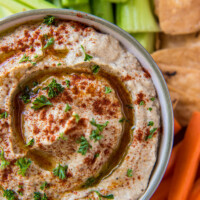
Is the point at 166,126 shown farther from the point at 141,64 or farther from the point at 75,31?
the point at 75,31

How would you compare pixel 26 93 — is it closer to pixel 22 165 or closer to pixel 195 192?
pixel 22 165

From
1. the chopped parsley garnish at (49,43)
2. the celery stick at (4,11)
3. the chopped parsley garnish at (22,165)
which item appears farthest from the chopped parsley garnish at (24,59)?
the celery stick at (4,11)

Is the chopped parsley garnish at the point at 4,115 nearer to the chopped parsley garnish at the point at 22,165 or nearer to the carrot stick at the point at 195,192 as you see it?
the chopped parsley garnish at the point at 22,165

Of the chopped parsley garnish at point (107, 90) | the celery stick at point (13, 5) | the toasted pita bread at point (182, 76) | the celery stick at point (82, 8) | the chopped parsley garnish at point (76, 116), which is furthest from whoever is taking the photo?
the toasted pita bread at point (182, 76)

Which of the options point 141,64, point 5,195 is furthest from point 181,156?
point 5,195

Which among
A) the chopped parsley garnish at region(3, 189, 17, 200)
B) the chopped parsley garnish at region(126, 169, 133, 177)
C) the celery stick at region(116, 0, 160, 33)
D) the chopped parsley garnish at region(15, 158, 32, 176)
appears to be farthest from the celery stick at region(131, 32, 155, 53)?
the chopped parsley garnish at region(3, 189, 17, 200)

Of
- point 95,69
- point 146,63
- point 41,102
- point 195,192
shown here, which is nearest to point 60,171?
point 41,102
